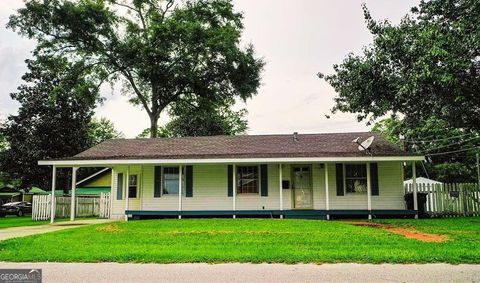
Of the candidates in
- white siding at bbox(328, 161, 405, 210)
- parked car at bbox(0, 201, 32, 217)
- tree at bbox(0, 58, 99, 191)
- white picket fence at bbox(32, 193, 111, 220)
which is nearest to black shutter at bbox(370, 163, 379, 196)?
white siding at bbox(328, 161, 405, 210)

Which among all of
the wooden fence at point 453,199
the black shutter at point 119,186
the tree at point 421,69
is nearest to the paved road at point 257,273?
the tree at point 421,69

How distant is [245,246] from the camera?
8992mm

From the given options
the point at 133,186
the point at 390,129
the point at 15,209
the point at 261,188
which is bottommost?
the point at 15,209

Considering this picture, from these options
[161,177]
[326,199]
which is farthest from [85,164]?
[326,199]

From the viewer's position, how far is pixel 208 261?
747cm

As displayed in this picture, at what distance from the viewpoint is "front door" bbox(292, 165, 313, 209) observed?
18016 mm

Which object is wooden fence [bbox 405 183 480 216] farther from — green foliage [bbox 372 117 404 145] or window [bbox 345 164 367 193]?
green foliage [bbox 372 117 404 145]

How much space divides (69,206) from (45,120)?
39.0 ft

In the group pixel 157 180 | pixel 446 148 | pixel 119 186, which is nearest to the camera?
pixel 157 180

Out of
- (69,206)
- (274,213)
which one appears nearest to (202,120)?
(69,206)

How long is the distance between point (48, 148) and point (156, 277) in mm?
27917

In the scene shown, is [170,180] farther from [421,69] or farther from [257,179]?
[421,69]

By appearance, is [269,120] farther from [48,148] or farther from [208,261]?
[208,261]

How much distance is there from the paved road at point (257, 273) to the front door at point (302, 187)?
36.2ft
